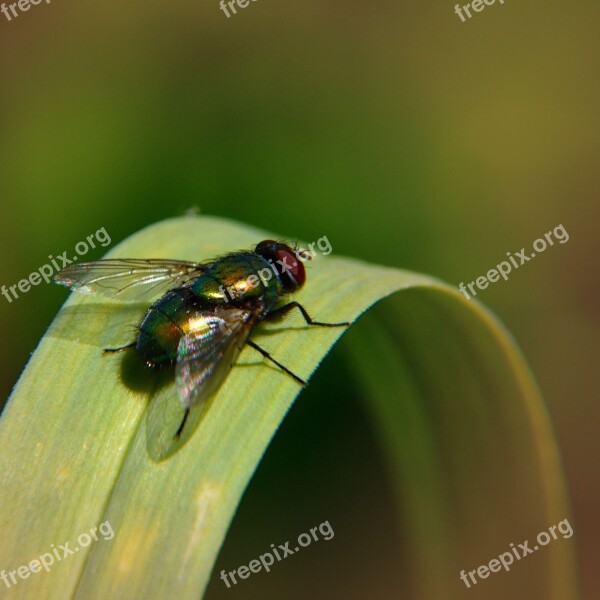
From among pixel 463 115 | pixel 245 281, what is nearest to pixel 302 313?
pixel 245 281

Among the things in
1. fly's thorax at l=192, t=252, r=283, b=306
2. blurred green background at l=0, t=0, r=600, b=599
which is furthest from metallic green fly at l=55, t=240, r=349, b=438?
blurred green background at l=0, t=0, r=600, b=599

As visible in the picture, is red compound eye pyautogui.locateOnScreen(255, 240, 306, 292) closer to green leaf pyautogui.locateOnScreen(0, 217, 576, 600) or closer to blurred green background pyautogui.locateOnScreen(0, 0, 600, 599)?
green leaf pyautogui.locateOnScreen(0, 217, 576, 600)

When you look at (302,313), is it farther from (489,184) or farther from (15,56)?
(15,56)

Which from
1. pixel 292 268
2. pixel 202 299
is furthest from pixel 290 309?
pixel 202 299

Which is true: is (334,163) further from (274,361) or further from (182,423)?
(182,423)

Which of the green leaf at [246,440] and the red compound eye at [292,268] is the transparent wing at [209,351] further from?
the red compound eye at [292,268]

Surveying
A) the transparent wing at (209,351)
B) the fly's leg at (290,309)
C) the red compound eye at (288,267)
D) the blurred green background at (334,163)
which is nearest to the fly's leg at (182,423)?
the transparent wing at (209,351)
